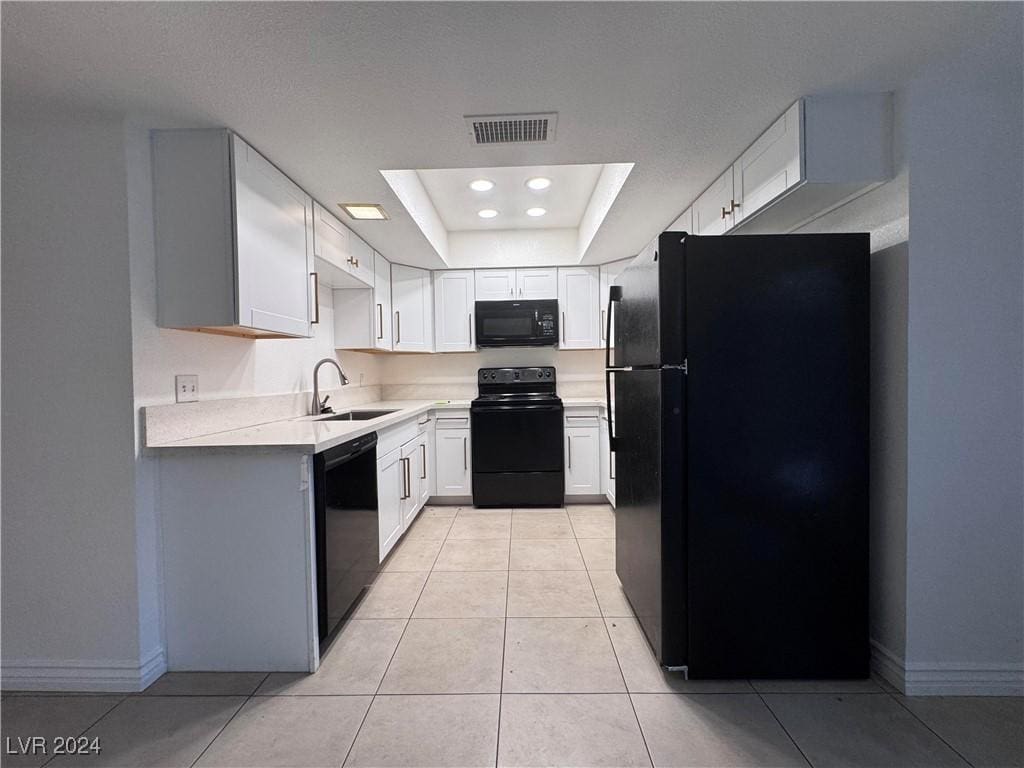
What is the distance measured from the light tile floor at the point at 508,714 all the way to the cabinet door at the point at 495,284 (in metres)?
2.78

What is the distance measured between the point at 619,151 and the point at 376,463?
196cm

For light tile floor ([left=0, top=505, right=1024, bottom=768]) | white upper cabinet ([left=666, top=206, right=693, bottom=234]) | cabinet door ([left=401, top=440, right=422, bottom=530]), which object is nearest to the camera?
light tile floor ([left=0, top=505, right=1024, bottom=768])

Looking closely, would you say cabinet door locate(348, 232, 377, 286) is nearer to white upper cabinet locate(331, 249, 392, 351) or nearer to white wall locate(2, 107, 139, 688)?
white upper cabinet locate(331, 249, 392, 351)

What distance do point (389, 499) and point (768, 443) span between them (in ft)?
6.69

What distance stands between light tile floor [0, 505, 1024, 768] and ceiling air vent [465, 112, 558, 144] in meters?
2.10

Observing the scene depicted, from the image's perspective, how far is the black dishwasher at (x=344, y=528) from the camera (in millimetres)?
1765

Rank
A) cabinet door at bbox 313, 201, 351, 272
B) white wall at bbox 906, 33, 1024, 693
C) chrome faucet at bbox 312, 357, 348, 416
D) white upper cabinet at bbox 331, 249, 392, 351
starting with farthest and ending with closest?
white upper cabinet at bbox 331, 249, 392, 351
chrome faucet at bbox 312, 357, 348, 416
cabinet door at bbox 313, 201, 351, 272
white wall at bbox 906, 33, 1024, 693

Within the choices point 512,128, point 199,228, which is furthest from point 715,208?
point 199,228

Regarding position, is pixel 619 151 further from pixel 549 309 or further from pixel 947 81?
pixel 549 309

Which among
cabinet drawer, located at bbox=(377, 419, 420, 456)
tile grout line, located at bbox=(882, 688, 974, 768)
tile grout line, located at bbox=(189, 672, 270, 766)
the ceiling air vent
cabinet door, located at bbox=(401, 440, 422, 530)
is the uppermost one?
the ceiling air vent

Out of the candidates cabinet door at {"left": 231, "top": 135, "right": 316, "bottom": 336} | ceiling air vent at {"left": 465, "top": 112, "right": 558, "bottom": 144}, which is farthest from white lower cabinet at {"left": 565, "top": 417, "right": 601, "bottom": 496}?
ceiling air vent at {"left": 465, "top": 112, "right": 558, "bottom": 144}

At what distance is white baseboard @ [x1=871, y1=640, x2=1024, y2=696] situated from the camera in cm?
155

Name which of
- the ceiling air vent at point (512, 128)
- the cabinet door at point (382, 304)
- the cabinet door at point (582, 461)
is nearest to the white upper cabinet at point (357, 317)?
the cabinet door at point (382, 304)

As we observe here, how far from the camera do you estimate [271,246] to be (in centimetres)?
202
